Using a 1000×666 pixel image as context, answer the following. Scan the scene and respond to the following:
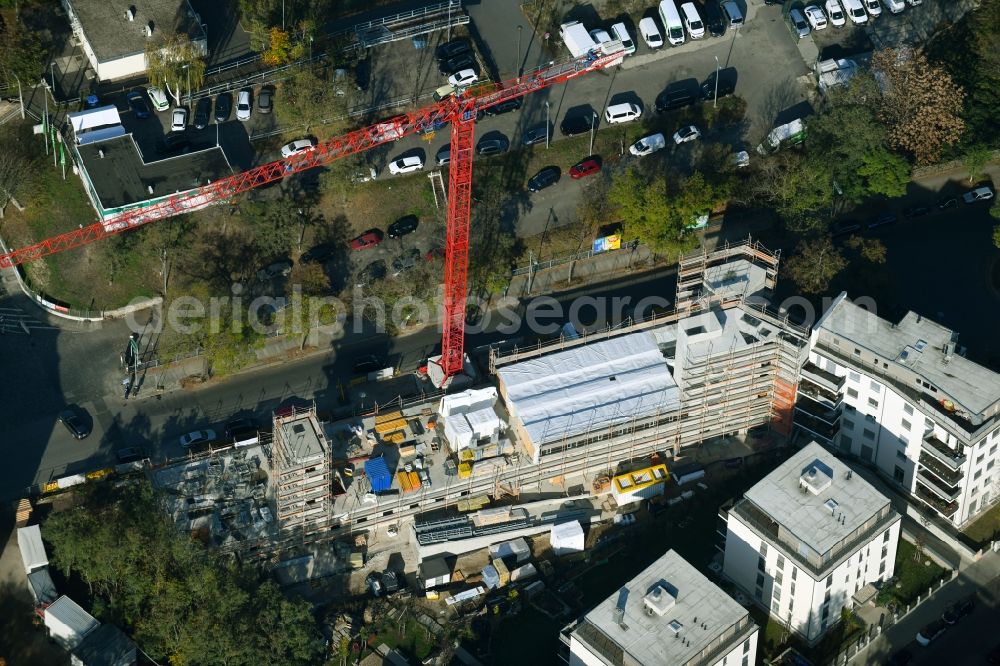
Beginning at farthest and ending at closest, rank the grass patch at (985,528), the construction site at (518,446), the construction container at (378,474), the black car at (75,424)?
the black car at (75,424) → the construction container at (378,474) → the construction site at (518,446) → the grass patch at (985,528)

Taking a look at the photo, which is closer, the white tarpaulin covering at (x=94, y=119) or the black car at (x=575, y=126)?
the white tarpaulin covering at (x=94, y=119)

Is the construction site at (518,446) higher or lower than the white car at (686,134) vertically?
lower

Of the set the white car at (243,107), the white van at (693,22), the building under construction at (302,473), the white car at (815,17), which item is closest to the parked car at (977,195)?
the white car at (815,17)

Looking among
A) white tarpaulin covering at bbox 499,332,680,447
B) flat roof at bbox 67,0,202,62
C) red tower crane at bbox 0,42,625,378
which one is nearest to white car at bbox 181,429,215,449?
red tower crane at bbox 0,42,625,378

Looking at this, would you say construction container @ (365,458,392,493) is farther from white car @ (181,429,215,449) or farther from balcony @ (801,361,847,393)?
balcony @ (801,361,847,393)

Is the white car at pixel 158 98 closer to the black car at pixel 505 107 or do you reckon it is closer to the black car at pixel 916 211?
the black car at pixel 505 107

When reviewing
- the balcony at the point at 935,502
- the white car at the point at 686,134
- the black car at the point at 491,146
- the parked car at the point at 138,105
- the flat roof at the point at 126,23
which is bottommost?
the balcony at the point at 935,502

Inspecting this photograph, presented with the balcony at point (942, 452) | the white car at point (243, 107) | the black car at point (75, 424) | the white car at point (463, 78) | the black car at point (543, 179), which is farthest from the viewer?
the white car at point (463, 78)

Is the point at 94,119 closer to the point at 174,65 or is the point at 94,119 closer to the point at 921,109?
the point at 174,65
